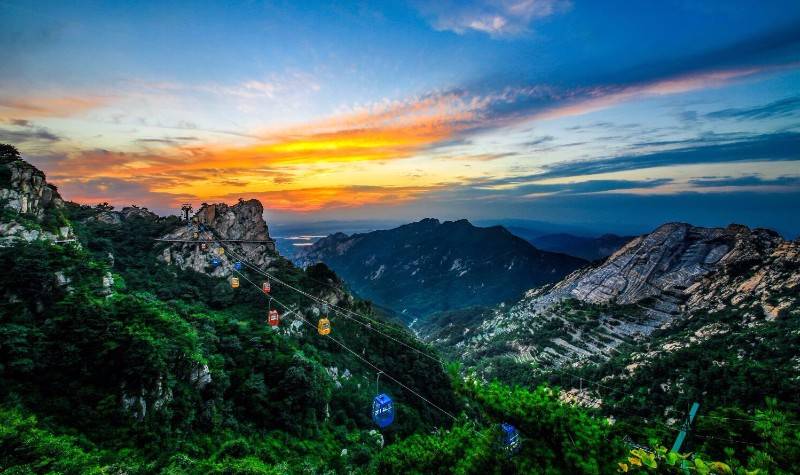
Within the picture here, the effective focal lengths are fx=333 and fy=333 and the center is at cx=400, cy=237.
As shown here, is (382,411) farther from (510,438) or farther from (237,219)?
(237,219)

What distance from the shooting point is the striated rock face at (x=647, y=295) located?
81.5 metres

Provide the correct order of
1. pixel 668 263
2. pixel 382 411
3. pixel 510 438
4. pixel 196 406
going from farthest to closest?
pixel 668 263 → pixel 196 406 → pixel 382 411 → pixel 510 438

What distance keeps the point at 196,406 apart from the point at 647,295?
12899 centimetres

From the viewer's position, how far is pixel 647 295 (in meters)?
109

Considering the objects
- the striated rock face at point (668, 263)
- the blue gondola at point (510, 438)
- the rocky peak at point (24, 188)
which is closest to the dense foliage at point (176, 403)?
the blue gondola at point (510, 438)

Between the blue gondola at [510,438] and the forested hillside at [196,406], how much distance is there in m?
0.15

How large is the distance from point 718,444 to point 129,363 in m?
26.2

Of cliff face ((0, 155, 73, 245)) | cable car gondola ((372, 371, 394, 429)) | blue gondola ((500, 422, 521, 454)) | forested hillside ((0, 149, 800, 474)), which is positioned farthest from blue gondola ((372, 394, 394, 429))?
cliff face ((0, 155, 73, 245))

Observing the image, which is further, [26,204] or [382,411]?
[26,204]

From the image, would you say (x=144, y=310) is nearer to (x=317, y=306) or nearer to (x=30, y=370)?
(x=30, y=370)

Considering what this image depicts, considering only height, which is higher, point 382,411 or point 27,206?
point 27,206

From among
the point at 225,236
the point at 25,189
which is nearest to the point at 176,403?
the point at 25,189

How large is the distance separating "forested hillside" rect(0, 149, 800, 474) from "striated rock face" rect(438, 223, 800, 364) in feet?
242

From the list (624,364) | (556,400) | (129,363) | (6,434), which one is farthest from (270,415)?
(624,364)
